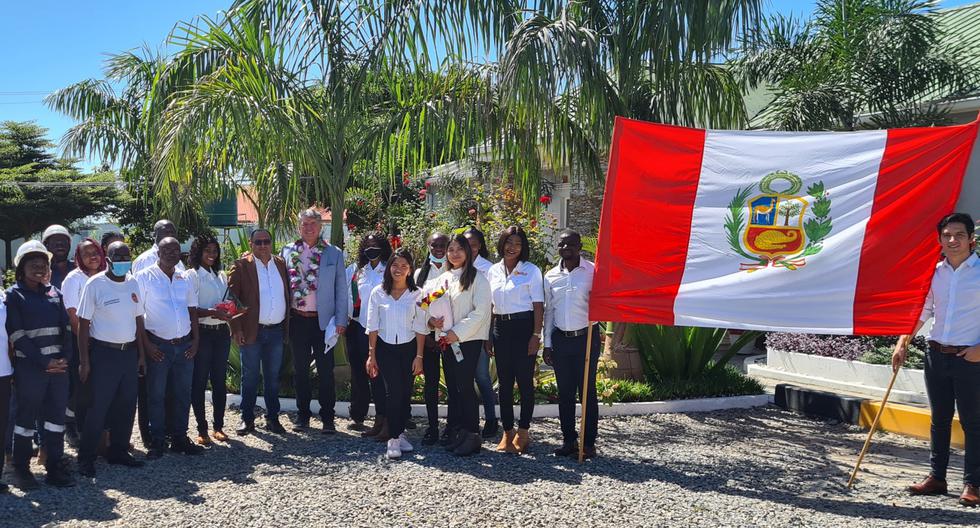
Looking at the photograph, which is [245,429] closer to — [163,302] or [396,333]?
[163,302]

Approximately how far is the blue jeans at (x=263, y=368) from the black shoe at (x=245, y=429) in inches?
1.0

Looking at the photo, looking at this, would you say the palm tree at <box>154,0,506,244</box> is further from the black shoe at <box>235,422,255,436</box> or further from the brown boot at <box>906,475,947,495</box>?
the brown boot at <box>906,475,947,495</box>

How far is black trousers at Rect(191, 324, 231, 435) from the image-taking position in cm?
700

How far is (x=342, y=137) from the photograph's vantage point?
346 inches

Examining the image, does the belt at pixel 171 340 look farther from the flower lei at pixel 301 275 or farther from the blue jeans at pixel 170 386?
the flower lei at pixel 301 275

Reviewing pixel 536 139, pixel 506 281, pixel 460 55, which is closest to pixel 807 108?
pixel 536 139

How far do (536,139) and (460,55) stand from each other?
1.11 meters

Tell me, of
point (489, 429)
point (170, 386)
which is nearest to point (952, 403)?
point (489, 429)

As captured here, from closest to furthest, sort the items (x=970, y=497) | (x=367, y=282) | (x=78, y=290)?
(x=970, y=497) < (x=78, y=290) < (x=367, y=282)

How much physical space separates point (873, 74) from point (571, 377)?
19.3 ft

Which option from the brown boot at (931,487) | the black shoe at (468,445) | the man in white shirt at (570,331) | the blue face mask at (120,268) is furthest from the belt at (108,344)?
the brown boot at (931,487)

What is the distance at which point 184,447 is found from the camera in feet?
22.0

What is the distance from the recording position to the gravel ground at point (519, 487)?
202 inches

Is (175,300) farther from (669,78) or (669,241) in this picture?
(669,78)
